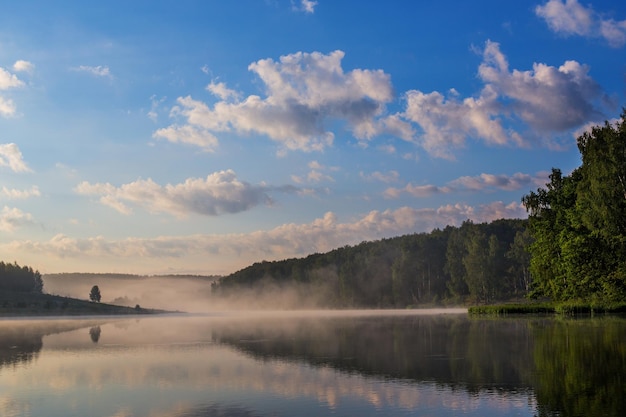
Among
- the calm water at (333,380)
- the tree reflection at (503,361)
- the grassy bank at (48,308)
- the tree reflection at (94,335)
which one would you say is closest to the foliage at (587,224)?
the tree reflection at (503,361)

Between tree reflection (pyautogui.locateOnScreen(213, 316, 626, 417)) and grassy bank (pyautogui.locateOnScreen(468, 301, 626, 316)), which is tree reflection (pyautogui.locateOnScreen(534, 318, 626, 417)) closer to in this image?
tree reflection (pyautogui.locateOnScreen(213, 316, 626, 417))

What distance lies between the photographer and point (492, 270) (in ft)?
614

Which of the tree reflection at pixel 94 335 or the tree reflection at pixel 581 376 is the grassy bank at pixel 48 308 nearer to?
the tree reflection at pixel 94 335

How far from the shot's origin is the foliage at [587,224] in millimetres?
67250

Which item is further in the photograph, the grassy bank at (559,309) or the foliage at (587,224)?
the grassy bank at (559,309)

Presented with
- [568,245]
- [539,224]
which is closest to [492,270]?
[539,224]

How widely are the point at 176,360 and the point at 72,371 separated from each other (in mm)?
6416

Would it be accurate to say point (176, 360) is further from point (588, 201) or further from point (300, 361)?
point (588, 201)

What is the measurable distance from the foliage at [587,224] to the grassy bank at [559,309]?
234 centimetres

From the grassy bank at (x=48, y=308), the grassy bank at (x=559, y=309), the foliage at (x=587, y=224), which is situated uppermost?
the foliage at (x=587, y=224)

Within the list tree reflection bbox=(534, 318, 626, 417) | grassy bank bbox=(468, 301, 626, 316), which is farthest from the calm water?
grassy bank bbox=(468, 301, 626, 316)

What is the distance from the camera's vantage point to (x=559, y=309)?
92438mm

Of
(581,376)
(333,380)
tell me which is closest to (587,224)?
(581,376)

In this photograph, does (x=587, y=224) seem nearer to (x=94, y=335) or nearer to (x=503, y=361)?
(x=503, y=361)
